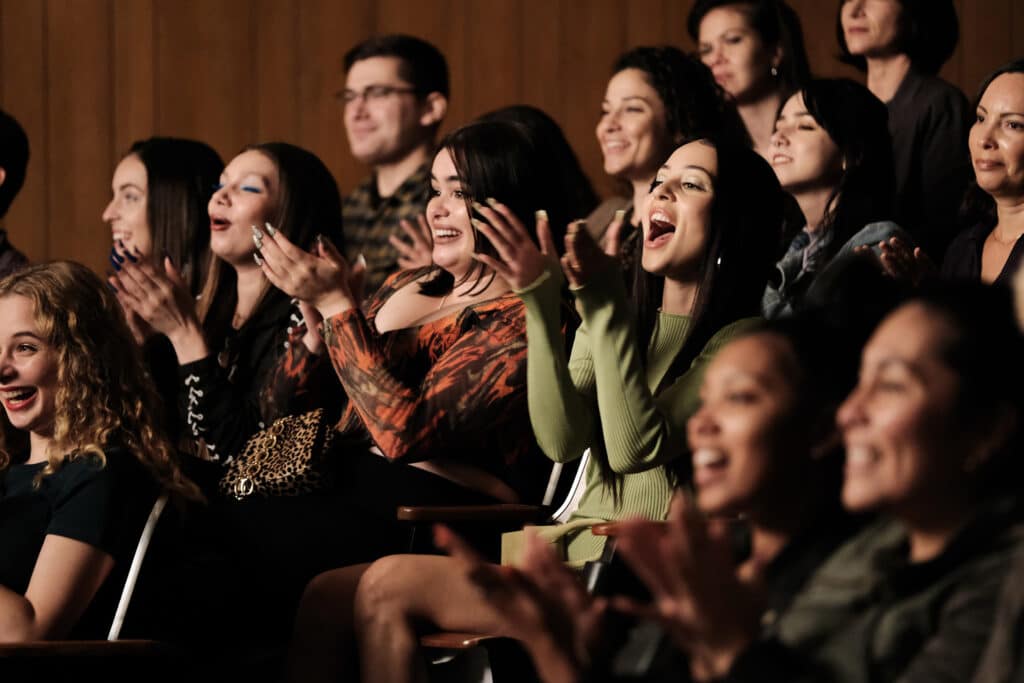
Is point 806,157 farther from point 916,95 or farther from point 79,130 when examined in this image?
point 79,130

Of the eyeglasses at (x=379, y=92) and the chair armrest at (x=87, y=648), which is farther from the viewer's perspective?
the eyeglasses at (x=379, y=92)

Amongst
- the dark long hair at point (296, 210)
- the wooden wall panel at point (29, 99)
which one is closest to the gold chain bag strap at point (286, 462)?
the dark long hair at point (296, 210)

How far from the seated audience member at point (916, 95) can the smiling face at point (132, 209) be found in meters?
1.49

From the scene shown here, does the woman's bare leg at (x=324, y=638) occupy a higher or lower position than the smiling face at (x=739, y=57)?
lower

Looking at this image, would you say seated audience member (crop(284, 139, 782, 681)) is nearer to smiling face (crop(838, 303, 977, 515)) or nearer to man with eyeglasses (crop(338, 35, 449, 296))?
smiling face (crop(838, 303, 977, 515))

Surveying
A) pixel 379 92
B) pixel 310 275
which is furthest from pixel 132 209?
pixel 310 275

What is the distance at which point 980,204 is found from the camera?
8.55 ft

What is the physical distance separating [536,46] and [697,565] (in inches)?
133

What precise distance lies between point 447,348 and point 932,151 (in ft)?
3.92

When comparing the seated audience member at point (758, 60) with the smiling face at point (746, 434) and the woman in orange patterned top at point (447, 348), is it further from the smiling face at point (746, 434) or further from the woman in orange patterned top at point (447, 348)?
the smiling face at point (746, 434)

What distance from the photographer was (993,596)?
1.08 meters

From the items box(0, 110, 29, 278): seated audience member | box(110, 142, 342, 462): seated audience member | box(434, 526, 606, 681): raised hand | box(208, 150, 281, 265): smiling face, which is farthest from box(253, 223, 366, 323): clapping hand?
box(0, 110, 29, 278): seated audience member

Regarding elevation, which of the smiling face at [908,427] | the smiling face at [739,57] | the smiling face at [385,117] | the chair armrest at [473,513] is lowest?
the chair armrest at [473,513]

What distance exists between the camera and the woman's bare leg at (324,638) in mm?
2098
